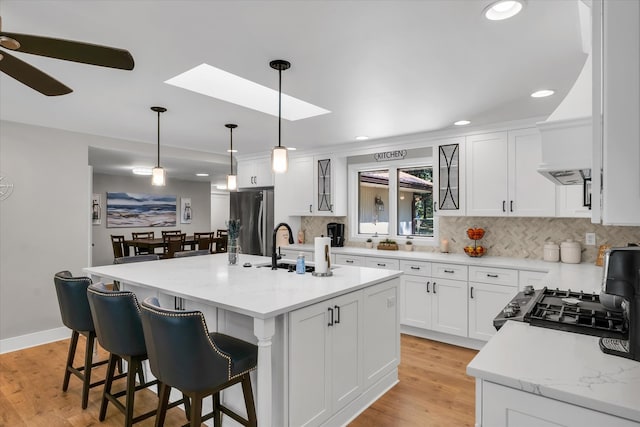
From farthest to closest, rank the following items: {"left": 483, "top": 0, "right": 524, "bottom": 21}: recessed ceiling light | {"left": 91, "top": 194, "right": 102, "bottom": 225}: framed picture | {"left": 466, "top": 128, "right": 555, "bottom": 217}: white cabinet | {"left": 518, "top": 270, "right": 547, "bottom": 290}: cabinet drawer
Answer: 1. {"left": 91, "top": 194, "right": 102, "bottom": 225}: framed picture
2. {"left": 466, "top": 128, "right": 555, "bottom": 217}: white cabinet
3. {"left": 518, "top": 270, "right": 547, "bottom": 290}: cabinet drawer
4. {"left": 483, "top": 0, "right": 524, "bottom": 21}: recessed ceiling light

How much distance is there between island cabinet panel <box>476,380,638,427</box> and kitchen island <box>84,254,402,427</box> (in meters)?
1.01

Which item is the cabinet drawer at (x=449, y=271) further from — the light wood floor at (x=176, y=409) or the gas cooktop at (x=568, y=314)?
the gas cooktop at (x=568, y=314)

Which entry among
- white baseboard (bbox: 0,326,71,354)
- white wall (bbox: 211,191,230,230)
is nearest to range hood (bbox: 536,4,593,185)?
white baseboard (bbox: 0,326,71,354)

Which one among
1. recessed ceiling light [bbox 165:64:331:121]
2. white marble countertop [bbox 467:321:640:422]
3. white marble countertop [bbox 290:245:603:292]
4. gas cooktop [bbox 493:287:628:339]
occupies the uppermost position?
recessed ceiling light [bbox 165:64:331:121]

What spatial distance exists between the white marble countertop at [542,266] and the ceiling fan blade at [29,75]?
324 cm

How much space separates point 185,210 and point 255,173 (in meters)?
4.91

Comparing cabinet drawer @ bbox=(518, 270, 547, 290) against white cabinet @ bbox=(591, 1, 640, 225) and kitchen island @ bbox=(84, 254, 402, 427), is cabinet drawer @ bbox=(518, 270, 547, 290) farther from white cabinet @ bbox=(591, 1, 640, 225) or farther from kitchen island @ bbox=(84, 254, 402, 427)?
white cabinet @ bbox=(591, 1, 640, 225)

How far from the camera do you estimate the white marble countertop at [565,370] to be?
3.16 ft

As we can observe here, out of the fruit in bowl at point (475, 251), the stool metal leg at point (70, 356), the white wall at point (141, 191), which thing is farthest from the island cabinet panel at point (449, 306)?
the white wall at point (141, 191)

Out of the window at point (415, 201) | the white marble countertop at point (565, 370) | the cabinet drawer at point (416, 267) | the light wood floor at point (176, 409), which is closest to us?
the white marble countertop at point (565, 370)

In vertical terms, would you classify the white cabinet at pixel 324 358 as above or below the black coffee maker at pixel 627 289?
below

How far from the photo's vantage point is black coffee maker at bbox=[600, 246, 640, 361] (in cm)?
116

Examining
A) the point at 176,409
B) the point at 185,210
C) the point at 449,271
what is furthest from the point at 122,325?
the point at 185,210

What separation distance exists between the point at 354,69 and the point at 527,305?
179 cm
